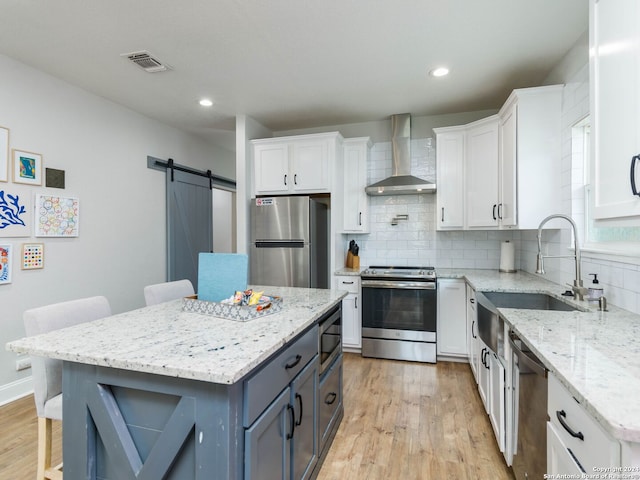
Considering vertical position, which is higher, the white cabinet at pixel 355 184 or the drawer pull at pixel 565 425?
the white cabinet at pixel 355 184

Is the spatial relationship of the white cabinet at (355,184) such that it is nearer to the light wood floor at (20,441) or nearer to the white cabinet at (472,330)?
the white cabinet at (472,330)

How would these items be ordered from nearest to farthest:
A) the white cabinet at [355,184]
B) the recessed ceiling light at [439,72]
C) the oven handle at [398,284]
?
1. the recessed ceiling light at [439,72]
2. the oven handle at [398,284]
3. the white cabinet at [355,184]

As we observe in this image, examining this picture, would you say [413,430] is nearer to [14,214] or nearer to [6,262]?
[6,262]

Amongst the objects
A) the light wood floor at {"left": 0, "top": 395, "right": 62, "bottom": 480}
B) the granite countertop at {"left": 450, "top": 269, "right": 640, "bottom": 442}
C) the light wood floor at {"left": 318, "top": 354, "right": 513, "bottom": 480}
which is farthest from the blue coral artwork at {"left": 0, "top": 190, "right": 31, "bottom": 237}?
the granite countertop at {"left": 450, "top": 269, "right": 640, "bottom": 442}

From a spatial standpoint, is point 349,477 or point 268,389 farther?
point 349,477

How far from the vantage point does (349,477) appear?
1.79 m

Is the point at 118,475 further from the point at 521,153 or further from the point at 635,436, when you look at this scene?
the point at 521,153

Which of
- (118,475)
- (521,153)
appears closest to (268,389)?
(118,475)

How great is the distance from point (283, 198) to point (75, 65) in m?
2.10

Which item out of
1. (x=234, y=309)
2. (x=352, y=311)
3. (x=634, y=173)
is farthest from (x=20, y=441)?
(x=634, y=173)

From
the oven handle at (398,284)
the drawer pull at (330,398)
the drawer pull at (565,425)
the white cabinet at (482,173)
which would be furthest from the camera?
the oven handle at (398,284)

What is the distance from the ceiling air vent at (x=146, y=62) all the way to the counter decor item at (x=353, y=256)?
260 centimetres

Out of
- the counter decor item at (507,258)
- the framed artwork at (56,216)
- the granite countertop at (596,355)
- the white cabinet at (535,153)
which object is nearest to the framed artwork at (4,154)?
the framed artwork at (56,216)

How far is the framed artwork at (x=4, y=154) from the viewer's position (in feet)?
8.27
